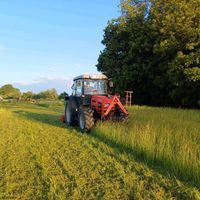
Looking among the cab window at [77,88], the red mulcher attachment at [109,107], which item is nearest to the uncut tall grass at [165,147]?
the red mulcher attachment at [109,107]

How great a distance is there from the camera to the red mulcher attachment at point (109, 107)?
11.9 meters

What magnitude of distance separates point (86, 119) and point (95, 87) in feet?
7.22

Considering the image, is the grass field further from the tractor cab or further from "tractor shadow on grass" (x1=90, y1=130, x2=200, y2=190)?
the tractor cab

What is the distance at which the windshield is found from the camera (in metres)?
13.3

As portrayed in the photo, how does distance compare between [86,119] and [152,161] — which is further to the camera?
[86,119]

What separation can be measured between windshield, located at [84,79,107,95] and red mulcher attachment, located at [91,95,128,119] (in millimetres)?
875

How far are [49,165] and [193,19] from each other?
22.5 meters

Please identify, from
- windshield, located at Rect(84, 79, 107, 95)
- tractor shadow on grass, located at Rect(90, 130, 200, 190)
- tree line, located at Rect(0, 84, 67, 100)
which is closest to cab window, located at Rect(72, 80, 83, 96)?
windshield, located at Rect(84, 79, 107, 95)

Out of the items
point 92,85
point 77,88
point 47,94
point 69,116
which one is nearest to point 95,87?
point 92,85

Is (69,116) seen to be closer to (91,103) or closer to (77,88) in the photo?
(77,88)

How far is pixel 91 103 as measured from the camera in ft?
41.8

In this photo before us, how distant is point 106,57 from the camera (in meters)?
34.3

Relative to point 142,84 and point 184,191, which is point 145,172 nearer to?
point 184,191

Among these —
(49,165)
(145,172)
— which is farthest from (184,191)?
(49,165)
